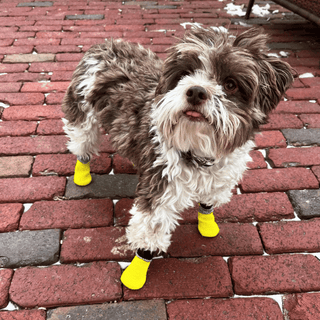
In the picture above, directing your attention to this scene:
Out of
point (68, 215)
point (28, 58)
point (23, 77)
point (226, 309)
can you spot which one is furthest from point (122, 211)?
point (28, 58)

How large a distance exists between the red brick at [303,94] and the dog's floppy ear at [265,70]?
2.09 m

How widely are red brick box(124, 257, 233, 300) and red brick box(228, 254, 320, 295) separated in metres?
0.09

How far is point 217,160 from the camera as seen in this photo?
179 centimetres

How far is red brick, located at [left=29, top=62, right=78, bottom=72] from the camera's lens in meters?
3.80

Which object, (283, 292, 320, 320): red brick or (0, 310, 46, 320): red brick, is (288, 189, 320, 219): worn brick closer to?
(283, 292, 320, 320): red brick

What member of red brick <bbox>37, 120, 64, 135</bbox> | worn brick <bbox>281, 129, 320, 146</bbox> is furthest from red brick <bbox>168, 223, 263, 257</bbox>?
red brick <bbox>37, 120, 64, 135</bbox>

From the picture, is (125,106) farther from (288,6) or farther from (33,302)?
(288,6)

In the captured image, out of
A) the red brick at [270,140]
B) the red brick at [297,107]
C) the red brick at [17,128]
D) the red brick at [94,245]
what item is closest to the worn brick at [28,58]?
the red brick at [17,128]

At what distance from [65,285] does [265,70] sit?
183cm

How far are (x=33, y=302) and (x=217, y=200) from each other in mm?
1387

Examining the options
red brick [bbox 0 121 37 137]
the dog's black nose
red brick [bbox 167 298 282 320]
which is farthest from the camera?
red brick [bbox 0 121 37 137]

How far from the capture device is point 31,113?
3207 mm

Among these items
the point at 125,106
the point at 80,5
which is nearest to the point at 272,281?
the point at 125,106

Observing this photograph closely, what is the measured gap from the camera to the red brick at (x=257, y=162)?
287 cm
